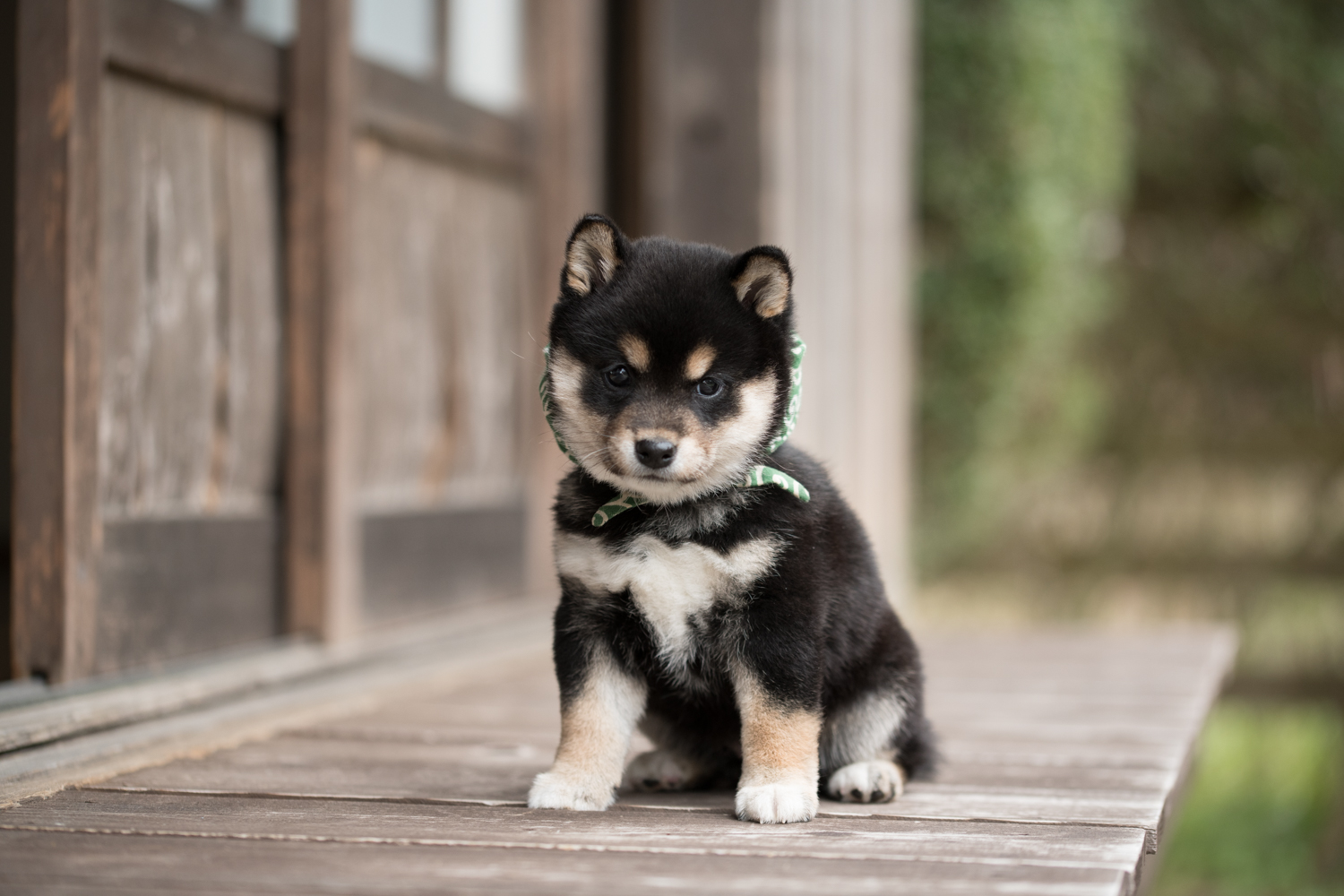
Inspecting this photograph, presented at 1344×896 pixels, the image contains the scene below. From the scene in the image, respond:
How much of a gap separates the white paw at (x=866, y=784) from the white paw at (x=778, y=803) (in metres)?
0.22

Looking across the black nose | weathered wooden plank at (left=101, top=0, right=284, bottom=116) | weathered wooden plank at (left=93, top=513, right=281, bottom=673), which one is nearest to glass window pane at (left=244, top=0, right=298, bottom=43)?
weathered wooden plank at (left=101, top=0, right=284, bottom=116)

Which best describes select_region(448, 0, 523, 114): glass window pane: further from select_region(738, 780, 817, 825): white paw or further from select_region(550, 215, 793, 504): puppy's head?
select_region(738, 780, 817, 825): white paw

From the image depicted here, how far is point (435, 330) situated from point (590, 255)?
2435 millimetres

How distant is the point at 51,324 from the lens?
2.88m

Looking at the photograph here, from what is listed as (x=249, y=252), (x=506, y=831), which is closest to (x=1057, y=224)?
(x=249, y=252)

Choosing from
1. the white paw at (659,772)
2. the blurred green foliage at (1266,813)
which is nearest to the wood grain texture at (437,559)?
the white paw at (659,772)

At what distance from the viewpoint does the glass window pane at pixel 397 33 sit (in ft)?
14.1

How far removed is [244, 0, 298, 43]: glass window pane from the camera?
3775 mm

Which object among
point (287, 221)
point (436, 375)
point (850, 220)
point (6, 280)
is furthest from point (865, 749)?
point (850, 220)

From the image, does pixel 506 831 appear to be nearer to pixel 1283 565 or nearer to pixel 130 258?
pixel 130 258

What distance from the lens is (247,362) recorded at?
3.76 meters

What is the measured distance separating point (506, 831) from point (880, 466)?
13.8 feet

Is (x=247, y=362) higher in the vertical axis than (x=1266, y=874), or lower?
higher

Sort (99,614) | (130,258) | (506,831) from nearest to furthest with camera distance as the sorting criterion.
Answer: (506,831)
(99,614)
(130,258)
